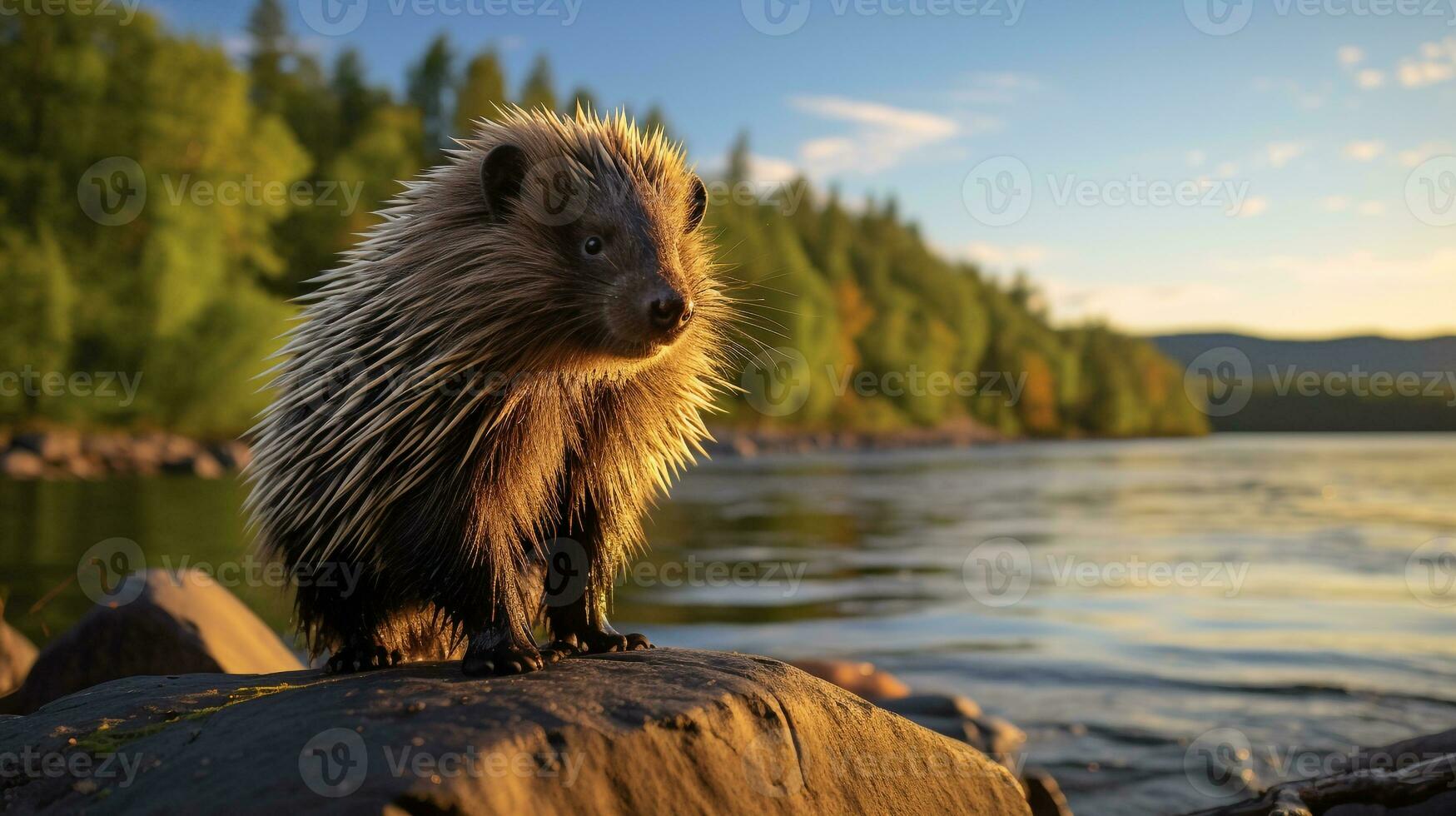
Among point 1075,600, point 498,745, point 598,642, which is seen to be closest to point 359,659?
point 598,642

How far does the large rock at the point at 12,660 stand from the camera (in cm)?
899

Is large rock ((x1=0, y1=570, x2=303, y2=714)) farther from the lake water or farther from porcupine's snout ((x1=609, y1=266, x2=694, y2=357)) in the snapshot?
the lake water

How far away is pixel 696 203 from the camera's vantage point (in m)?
5.98

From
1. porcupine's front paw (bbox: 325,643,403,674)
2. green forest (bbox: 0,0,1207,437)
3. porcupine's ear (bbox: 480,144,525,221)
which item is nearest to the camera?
porcupine's ear (bbox: 480,144,525,221)

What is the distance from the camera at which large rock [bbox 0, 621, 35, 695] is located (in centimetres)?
899

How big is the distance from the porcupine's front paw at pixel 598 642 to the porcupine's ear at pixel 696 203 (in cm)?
230

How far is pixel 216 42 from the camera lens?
46.3m

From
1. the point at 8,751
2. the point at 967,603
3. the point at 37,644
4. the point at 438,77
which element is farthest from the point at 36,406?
the point at 438,77

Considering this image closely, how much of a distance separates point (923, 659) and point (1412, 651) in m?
Answer: 6.16

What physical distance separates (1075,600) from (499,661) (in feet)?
47.2

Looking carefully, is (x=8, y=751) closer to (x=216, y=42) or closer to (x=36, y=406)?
(x=36, y=406)

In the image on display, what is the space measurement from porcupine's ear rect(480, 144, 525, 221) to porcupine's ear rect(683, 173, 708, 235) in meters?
1.04

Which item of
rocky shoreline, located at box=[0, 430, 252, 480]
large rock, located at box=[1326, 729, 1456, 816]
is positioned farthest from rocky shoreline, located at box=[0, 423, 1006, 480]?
large rock, located at box=[1326, 729, 1456, 816]

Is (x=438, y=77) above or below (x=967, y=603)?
above
